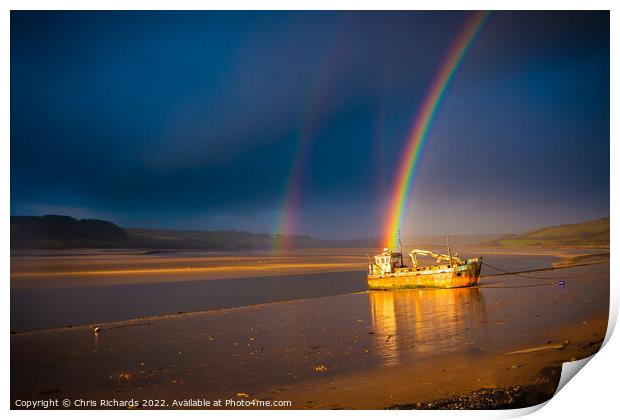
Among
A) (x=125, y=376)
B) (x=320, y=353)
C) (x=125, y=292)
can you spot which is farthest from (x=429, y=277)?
(x=125, y=376)

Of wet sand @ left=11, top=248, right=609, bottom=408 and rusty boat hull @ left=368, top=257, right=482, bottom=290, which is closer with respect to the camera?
wet sand @ left=11, top=248, right=609, bottom=408

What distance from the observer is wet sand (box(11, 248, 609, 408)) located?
28.4ft

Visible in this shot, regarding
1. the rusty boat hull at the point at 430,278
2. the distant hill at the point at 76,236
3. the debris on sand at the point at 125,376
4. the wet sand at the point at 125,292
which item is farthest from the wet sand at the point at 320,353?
the distant hill at the point at 76,236

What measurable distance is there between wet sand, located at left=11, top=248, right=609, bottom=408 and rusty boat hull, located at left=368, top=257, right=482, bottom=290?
15.7 feet

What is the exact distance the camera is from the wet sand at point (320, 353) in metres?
8.66

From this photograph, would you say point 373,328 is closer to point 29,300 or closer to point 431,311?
point 431,311

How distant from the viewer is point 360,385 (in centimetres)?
862

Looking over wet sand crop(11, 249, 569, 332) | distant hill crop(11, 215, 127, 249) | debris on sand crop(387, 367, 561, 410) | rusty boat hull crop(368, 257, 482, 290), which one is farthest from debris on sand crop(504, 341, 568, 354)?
distant hill crop(11, 215, 127, 249)

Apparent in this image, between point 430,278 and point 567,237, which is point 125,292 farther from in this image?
point 567,237

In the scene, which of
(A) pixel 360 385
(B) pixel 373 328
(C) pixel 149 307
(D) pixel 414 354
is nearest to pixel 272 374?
(A) pixel 360 385

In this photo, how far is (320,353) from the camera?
1057 cm

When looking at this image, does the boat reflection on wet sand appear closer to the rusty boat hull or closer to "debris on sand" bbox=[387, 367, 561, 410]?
the rusty boat hull

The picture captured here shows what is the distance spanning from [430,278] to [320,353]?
1210 centimetres

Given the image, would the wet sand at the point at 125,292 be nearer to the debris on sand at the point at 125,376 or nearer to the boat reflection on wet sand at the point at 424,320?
the boat reflection on wet sand at the point at 424,320
